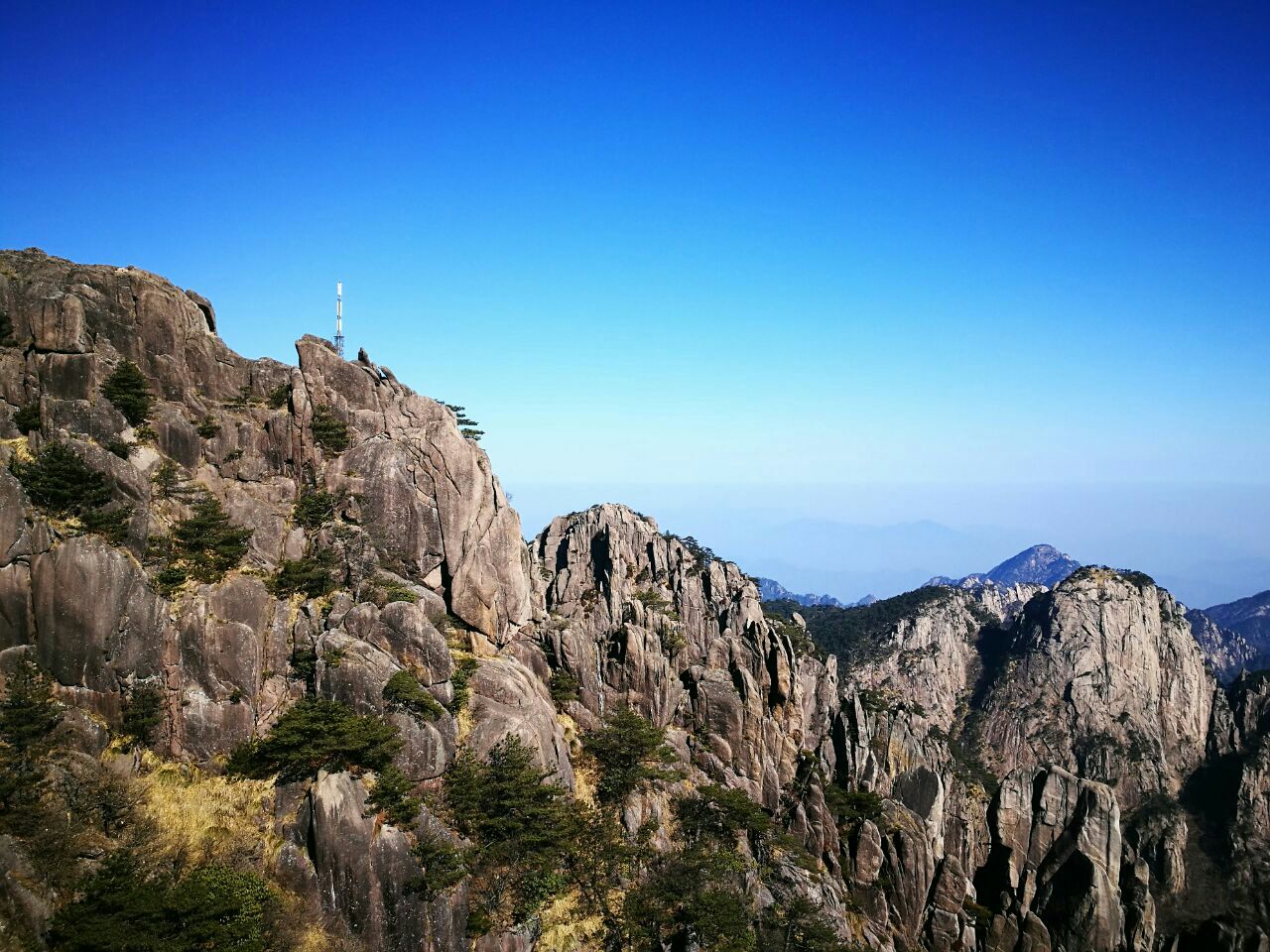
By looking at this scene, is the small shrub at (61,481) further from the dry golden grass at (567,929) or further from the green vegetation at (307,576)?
the dry golden grass at (567,929)

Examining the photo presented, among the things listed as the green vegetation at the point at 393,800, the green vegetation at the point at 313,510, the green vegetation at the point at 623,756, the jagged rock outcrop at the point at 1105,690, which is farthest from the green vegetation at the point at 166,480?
the jagged rock outcrop at the point at 1105,690

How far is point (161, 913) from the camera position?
30.5m

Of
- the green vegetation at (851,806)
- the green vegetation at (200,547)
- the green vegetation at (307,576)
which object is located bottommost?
the green vegetation at (851,806)

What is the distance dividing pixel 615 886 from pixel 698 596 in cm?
3899

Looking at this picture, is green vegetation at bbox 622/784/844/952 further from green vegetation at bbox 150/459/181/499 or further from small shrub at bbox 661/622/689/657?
green vegetation at bbox 150/459/181/499

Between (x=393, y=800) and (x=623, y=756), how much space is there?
57.2 ft

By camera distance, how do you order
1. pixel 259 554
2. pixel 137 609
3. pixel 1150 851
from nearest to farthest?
pixel 137 609
pixel 259 554
pixel 1150 851

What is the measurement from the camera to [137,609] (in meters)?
37.8

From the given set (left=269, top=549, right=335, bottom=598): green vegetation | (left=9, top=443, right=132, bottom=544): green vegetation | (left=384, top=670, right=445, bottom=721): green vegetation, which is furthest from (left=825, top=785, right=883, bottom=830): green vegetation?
(left=9, top=443, right=132, bottom=544): green vegetation

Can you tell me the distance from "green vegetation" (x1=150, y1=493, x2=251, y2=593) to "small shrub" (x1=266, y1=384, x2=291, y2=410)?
8.08 meters

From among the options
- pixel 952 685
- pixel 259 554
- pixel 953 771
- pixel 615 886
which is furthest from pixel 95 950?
pixel 952 685

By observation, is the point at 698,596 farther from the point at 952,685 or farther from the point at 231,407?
the point at 952,685

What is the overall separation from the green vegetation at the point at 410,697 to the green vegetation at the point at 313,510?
36.5 ft

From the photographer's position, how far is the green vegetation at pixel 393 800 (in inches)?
1465
